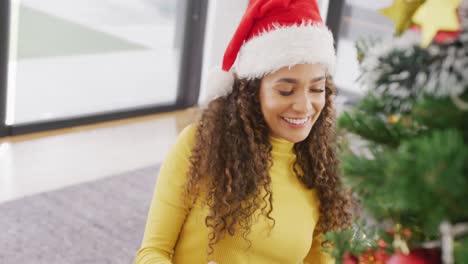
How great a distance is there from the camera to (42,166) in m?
3.53

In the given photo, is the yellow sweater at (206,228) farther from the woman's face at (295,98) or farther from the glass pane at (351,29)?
the glass pane at (351,29)

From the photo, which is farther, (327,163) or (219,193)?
(327,163)

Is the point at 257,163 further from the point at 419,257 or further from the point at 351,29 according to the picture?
the point at 351,29

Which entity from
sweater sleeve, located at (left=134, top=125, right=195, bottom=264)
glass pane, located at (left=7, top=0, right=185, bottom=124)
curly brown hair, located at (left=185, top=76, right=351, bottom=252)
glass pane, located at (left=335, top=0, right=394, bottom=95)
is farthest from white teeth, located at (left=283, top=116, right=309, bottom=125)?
glass pane, located at (left=335, top=0, right=394, bottom=95)

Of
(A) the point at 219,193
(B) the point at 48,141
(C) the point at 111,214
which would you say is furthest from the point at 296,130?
(B) the point at 48,141

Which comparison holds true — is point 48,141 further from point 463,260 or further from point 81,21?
point 463,260

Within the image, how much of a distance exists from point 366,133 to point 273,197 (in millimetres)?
934

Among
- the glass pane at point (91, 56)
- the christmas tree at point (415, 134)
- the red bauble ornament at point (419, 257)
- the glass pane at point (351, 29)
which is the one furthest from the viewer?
the glass pane at point (351, 29)

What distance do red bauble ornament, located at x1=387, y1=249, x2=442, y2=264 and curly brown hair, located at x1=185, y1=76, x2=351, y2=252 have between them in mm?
892

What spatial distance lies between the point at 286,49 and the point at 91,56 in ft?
9.76

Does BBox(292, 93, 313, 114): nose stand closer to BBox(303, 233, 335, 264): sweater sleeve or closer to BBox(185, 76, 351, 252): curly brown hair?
BBox(185, 76, 351, 252): curly brown hair

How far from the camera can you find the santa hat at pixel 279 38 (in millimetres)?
1519

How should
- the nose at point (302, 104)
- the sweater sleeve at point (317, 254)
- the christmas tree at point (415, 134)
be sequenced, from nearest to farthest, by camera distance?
the christmas tree at point (415, 134), the nose at point (302, 104), the sweater sleeve at point (317, 254)

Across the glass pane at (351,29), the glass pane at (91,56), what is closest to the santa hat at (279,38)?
the glass pane at (91,56)
